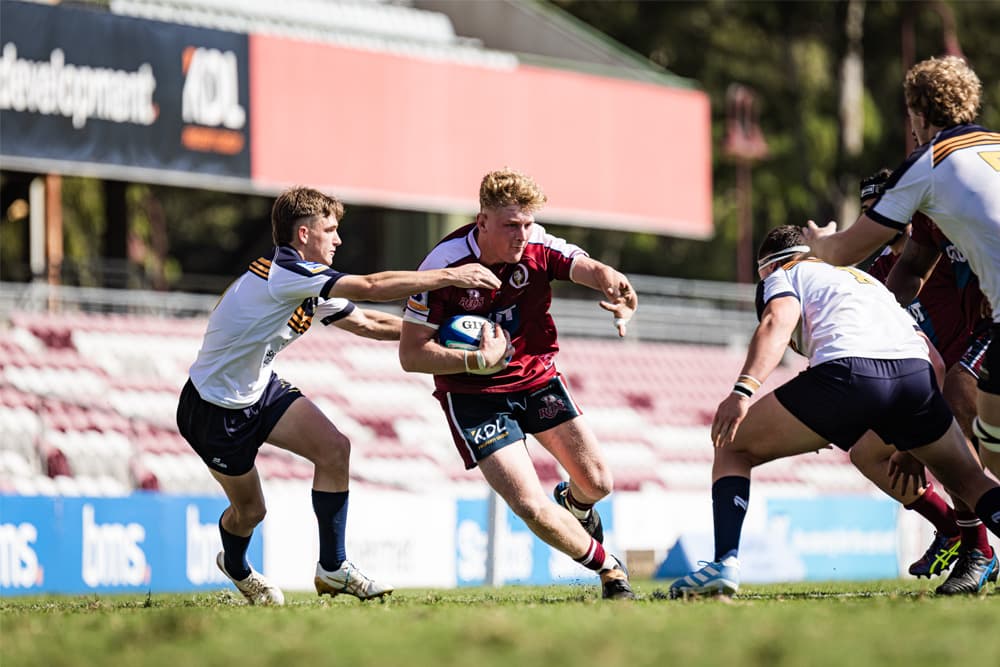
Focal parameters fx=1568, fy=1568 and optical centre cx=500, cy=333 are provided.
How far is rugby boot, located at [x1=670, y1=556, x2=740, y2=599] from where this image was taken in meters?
7.38

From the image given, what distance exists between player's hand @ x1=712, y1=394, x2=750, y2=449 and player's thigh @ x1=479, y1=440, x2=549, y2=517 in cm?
109

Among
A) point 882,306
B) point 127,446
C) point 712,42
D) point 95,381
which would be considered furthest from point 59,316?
point 712,42

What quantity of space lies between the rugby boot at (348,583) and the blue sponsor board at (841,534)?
948 cm

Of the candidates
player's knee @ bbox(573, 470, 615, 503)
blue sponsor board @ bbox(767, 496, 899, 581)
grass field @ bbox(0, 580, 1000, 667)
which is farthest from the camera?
blue sponsor board @ bbox(767, 496, 899, 581)

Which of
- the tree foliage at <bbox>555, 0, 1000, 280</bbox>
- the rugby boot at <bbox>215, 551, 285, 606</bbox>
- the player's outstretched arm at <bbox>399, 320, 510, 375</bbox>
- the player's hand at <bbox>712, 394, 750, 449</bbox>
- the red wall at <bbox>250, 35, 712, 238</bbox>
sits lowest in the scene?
the rugby boot at <bbox>215, 551, 285, 606</bbox>

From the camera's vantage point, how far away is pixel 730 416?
7.15 metres

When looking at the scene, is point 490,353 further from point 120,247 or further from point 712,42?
point 712,42

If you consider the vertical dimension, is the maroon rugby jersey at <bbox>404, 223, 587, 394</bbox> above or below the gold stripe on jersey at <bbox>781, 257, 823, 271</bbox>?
below

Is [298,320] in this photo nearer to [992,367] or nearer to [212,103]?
[992,367]

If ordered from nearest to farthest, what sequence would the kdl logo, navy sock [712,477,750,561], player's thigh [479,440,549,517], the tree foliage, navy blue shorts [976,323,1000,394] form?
1. navy blue shorts [976,323,1000,394]
2. navy sock [712,477,750,561]
3. player's thigh [479,440,549,517]
4. the kdl logo
5. the tree foliage

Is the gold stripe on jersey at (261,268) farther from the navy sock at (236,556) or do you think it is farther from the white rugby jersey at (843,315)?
the white rugby jersey at (843,315)

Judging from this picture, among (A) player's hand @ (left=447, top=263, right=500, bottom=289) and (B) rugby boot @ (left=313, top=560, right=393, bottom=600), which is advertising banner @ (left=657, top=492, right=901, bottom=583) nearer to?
(B) rugby boot @ (left=313, top=560, right=393, bottom=600)

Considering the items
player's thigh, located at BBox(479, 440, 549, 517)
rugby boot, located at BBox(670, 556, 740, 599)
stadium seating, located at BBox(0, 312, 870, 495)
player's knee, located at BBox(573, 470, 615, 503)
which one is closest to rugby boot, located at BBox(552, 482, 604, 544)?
player's knee, located at BBox(573, 470, 615, 503)

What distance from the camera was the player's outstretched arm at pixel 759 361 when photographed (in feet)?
23.5
